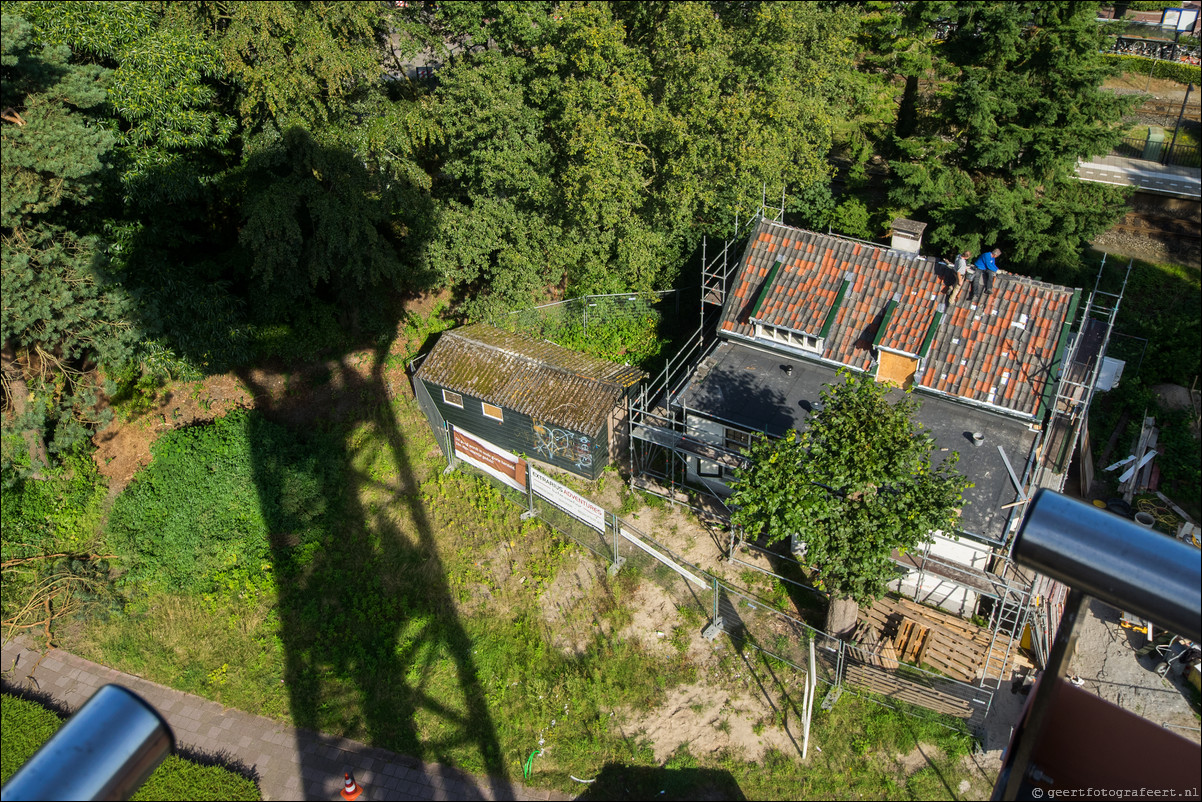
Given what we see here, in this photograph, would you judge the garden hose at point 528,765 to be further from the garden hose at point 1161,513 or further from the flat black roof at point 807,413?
the garden hose at point 1161,513

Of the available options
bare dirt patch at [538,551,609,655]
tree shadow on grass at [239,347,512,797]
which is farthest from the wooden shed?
bare dirt patch at [538,551,609,655]

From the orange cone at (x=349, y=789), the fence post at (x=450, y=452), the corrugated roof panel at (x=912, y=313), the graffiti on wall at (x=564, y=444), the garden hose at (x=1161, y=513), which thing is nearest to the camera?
the orange cone at (x=349, y=789)

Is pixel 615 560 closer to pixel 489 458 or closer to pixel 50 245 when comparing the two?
pixel 489 458

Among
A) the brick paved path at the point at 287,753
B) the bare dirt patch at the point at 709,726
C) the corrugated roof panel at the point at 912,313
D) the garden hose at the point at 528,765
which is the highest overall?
the corrugated roof panel at the point at 912,313

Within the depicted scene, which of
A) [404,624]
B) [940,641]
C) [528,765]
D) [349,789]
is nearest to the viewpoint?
[349,789]

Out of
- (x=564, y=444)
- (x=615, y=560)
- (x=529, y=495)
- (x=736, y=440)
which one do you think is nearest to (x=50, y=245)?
(x=529, y=495)

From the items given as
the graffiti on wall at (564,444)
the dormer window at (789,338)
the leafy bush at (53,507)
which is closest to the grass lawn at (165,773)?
the leafy bush at (53,507)

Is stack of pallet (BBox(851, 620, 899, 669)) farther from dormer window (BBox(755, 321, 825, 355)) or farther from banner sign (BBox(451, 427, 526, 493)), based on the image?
banner sign (BBox(451, 427, 526, 493))
